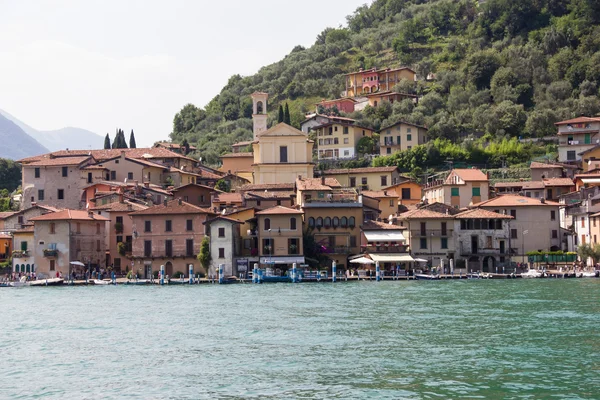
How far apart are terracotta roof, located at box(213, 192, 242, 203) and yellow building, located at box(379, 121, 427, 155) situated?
25303 millimetres

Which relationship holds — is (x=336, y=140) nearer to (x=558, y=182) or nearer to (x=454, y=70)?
(x=558, y=182)

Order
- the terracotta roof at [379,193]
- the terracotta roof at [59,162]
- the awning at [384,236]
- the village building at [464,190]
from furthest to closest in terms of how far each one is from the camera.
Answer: the terracotta roof at [59,162] → the village building at [464,190] → the terracotta roof at [379,193] → the awning at [384,236]

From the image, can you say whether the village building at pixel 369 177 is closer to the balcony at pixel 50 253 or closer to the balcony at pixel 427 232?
the balcony at pixel 427 232

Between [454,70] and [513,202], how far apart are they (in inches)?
2304

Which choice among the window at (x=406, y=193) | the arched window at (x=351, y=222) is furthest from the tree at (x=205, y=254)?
the window at (x=406, y=193)

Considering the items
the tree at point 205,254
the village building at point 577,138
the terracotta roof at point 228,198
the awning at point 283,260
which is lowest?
the awning at point 283,260

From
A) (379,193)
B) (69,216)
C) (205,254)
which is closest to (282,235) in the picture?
(205,254)

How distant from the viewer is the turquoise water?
2553 cm

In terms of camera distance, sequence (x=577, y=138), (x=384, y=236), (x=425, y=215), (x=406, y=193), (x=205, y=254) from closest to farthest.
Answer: (x=205, y=254)
(x=384, y=236)
(x=425, y=215)
(x=406, y=193)
(x=577, y=138)

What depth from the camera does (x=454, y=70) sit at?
130 m

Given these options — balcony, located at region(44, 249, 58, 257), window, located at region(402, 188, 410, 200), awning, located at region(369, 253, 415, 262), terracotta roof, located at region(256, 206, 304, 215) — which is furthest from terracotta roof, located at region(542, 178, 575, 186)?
balcony, located at region(44, 249, 58, 257)

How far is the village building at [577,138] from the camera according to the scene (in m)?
91.1

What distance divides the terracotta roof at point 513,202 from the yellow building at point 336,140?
2759 cm

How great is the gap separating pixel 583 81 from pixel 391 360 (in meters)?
94.6
